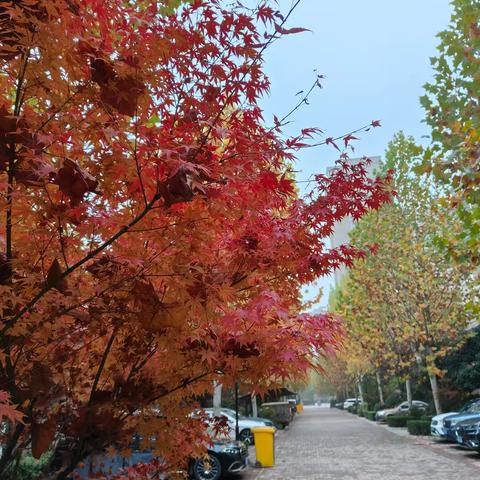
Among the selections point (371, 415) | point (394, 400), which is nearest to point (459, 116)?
point (371, 415)

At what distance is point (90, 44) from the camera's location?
2516 mm

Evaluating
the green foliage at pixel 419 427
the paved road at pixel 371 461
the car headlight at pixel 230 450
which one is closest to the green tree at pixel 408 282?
the green foliage at pixel 419 427

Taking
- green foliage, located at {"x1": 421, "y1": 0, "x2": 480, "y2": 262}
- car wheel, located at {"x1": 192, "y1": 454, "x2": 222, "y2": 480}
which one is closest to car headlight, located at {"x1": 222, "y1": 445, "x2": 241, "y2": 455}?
car wheel, located at {"x1": 192, "y1": 454, "x2": 222, "y2": 480}

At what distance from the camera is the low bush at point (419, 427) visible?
2033 cm

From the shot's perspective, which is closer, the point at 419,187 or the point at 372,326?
the point at 419,187

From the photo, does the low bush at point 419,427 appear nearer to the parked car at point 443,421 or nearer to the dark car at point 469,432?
the parked car at point 443,421

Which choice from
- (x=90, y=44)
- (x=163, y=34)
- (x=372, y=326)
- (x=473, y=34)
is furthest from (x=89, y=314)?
(x=372, y=326)

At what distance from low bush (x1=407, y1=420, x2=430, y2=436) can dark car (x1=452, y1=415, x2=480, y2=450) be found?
5963 mm

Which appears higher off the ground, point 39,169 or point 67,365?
point 39,169

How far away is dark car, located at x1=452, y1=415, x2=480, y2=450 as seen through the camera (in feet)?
43.7

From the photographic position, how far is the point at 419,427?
20.7m

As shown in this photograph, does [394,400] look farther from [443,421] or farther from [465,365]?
[443,421]

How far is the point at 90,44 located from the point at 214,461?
10.00 metres

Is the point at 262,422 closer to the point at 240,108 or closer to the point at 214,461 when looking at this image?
the point at 214,461
